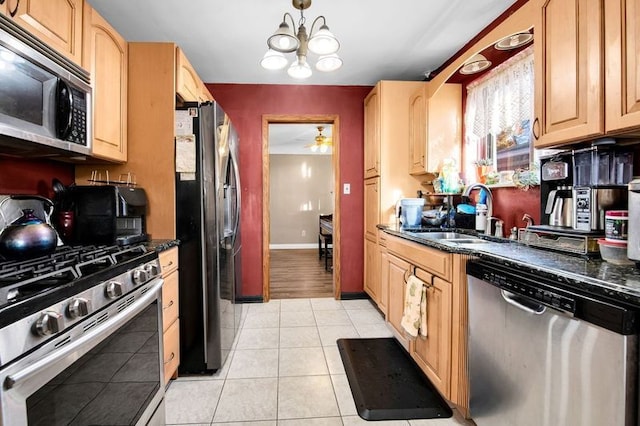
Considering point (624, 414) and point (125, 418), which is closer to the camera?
point (624, 414)

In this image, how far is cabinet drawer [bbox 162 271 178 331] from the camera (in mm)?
1761

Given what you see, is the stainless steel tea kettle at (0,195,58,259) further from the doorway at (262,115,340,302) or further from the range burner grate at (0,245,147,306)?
the doorway at (262,115,340,302)

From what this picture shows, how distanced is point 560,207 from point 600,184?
231 millimetres

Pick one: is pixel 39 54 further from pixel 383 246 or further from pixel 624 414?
pixel 383 246

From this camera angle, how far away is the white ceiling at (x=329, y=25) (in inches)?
83.5

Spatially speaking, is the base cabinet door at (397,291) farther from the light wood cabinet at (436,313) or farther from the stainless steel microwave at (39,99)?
the stainless steel microwave at (39,99)

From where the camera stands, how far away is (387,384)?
192 cm

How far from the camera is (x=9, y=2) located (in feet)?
3.96

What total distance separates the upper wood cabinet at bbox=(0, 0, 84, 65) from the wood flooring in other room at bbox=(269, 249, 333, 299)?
287cm

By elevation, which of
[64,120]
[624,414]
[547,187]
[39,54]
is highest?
[39,54]

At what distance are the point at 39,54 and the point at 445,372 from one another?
233 centimetres

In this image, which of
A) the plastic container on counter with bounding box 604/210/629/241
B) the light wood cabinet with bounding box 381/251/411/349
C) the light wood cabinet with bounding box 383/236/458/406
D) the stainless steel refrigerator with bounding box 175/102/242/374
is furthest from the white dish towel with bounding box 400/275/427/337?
the stainless steel refrigerator with bounding box 175/102/242/374

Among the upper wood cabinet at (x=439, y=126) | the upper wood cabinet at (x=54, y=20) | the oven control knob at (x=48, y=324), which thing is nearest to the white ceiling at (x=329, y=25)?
the upper wood cabinet at (x=439, y=126)

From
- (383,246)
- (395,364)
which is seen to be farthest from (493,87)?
(395,364)
